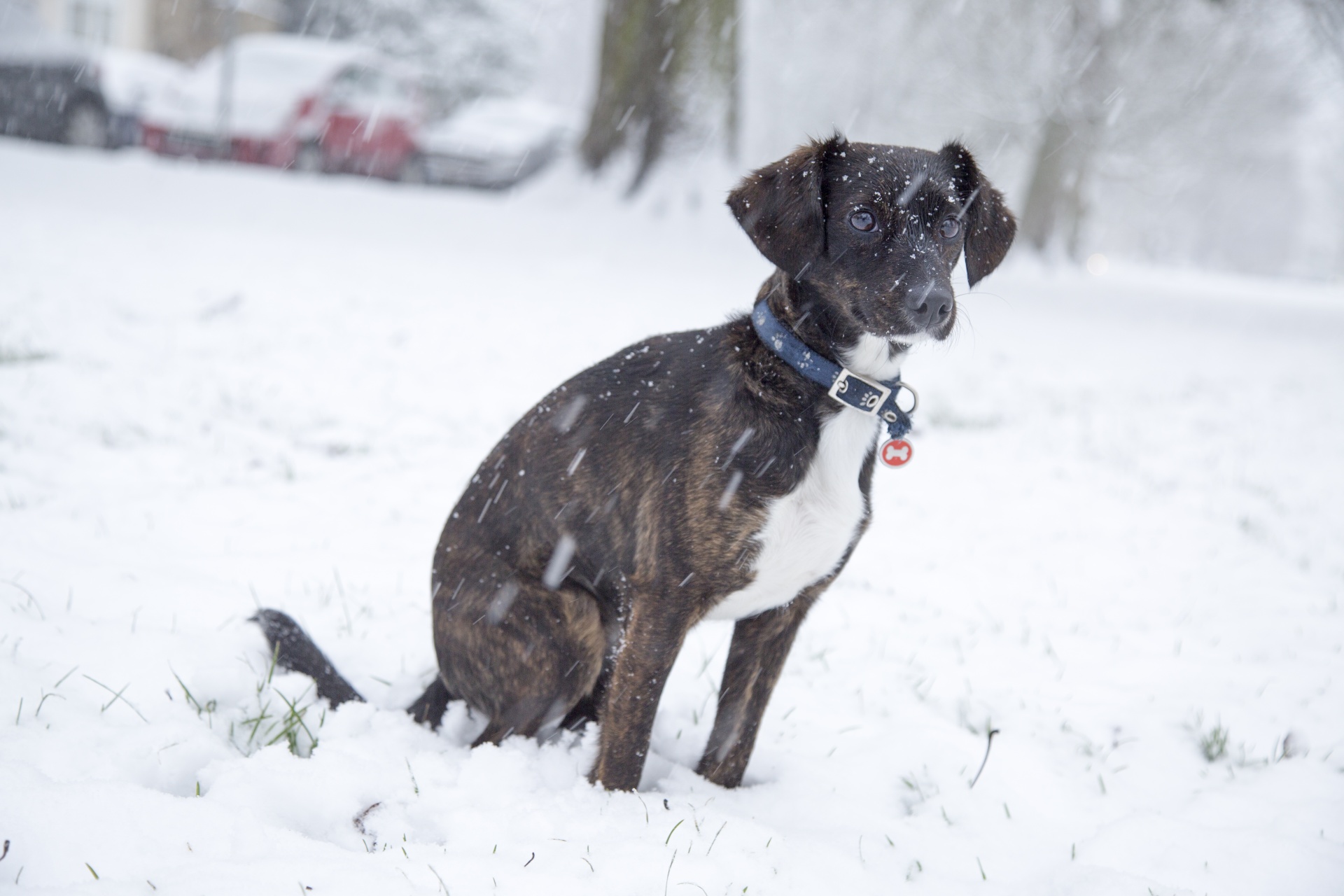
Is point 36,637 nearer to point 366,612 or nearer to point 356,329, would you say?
→ point 366,612

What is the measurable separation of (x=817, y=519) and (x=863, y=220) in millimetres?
794

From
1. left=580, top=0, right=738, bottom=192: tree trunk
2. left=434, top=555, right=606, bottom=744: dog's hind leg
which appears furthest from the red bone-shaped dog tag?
left=580, top=0, right=738, bottom=192: tree trunk

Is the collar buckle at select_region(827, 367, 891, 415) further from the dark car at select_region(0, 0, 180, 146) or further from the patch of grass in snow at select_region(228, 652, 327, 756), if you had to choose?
the dark car at select_region(0, 0, 180, 146)

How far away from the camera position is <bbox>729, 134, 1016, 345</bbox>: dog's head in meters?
2.18

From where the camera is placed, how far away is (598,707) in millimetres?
2656

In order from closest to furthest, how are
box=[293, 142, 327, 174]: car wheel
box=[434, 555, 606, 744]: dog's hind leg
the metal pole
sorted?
1. box=[434, 555, 606, 744]: dog's hind leg
2. the metal pole
3. box=[293, 142, 327, 174]: car wheel

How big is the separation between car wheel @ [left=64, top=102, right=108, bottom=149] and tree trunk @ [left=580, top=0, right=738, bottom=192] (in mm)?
8419

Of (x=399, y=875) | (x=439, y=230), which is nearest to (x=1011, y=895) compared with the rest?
(x=399, y=875)

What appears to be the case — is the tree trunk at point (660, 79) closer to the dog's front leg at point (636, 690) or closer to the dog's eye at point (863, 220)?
the dog's eye at point (863, 220)

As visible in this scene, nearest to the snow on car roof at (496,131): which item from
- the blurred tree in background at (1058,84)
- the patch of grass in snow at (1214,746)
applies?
the blurred tree in background at (1058,84)

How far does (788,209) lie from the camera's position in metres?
2.26

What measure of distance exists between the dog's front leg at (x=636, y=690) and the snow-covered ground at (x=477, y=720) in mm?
99

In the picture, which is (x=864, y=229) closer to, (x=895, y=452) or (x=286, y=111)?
(x=895, y=452)

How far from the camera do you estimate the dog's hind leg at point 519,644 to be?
2.41m
